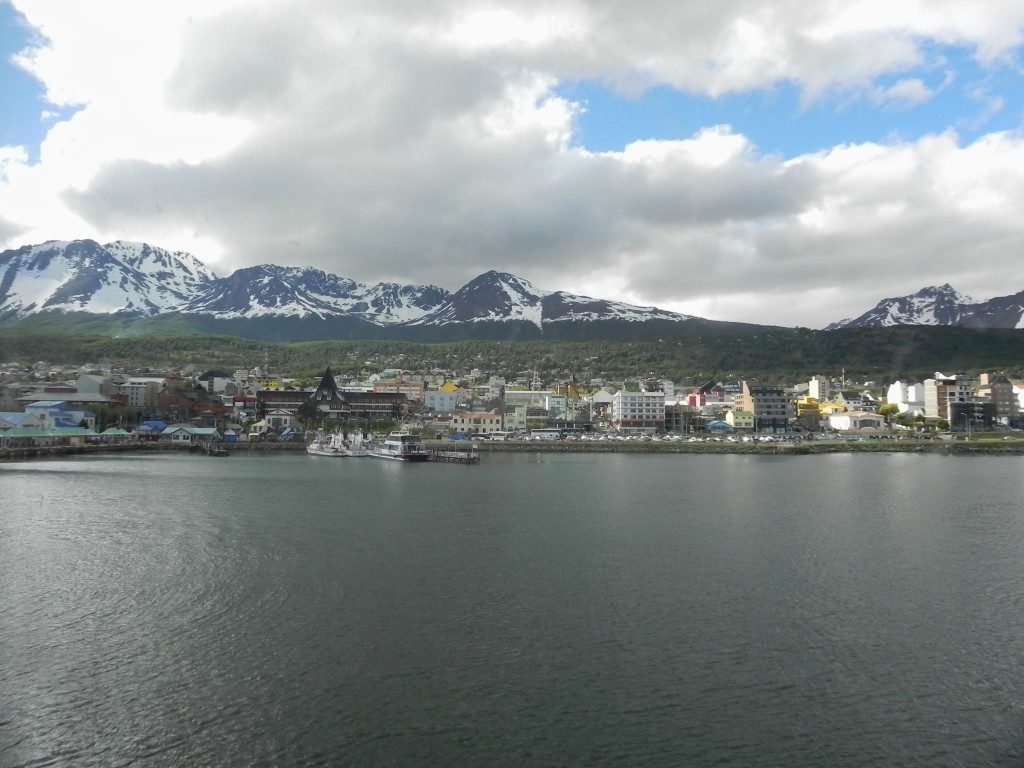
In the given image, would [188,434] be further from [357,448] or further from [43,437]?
[357,448]

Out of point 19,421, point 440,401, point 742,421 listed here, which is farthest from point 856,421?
point 19,421

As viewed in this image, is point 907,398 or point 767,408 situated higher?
point 907,398

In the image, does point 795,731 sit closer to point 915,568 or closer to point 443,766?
point 443,766

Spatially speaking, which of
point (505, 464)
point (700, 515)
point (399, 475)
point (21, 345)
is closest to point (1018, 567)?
point (700, 515)

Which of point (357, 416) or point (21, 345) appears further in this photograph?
point (21, 345)

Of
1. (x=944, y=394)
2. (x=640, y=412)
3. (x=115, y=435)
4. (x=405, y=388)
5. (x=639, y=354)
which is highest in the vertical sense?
(x=639, y=354)

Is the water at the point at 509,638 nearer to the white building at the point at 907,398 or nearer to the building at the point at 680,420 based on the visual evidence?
the building at the point at 680,420

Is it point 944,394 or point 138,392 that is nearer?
point 138,392
